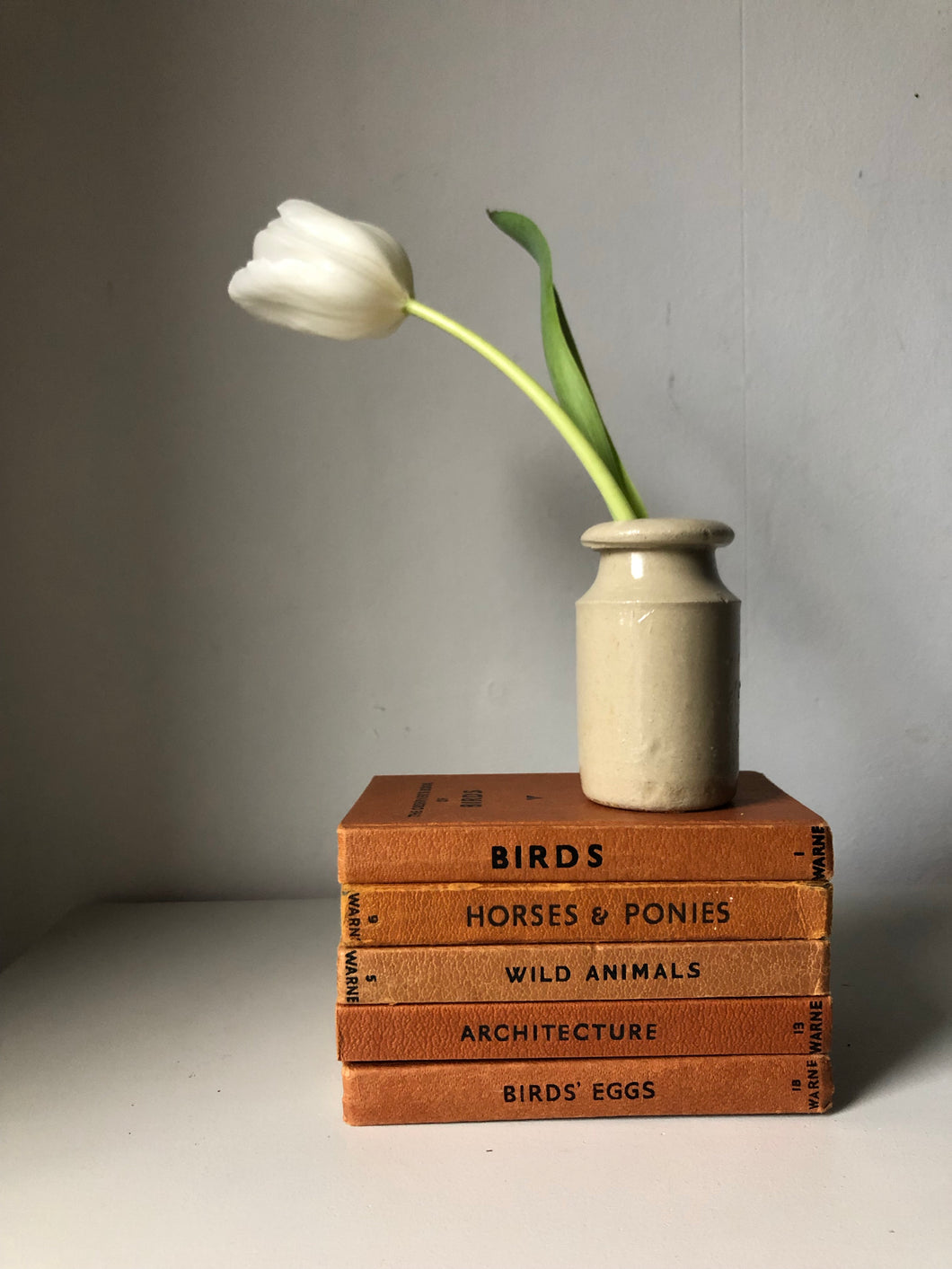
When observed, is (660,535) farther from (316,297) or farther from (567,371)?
(316,297)

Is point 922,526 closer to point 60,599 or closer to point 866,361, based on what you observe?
point 866,361

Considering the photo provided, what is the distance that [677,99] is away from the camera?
2.87 feet

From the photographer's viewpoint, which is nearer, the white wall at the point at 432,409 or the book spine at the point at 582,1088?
the book spine at the point at 582,1088

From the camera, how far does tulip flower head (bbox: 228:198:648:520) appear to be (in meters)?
0.61

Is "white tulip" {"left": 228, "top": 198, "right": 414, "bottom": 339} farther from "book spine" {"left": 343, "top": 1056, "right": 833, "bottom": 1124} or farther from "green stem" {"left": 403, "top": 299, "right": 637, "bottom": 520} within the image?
"book spine" {"left": 343, "top": 1056, "right": 833, "bottom": 1124}

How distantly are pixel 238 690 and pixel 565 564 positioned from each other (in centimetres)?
32

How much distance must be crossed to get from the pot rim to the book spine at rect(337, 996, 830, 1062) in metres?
0.26

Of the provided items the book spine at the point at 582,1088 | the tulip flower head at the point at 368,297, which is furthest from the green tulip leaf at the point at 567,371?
the book spine at the point at 582,1088

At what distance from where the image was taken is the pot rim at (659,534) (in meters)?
0.58

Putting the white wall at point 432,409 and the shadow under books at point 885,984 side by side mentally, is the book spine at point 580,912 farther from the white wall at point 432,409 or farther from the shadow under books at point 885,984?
the white wall at point 432,409

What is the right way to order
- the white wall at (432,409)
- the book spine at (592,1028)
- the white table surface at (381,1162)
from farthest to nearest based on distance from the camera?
the white wall at (432,409), the book spine at (592,1028), the white table surface at (381,1162)

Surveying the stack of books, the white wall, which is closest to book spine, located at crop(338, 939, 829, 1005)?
the stack of books

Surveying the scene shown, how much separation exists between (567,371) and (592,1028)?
402 mm

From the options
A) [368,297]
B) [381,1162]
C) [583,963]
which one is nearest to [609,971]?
[583,963]
